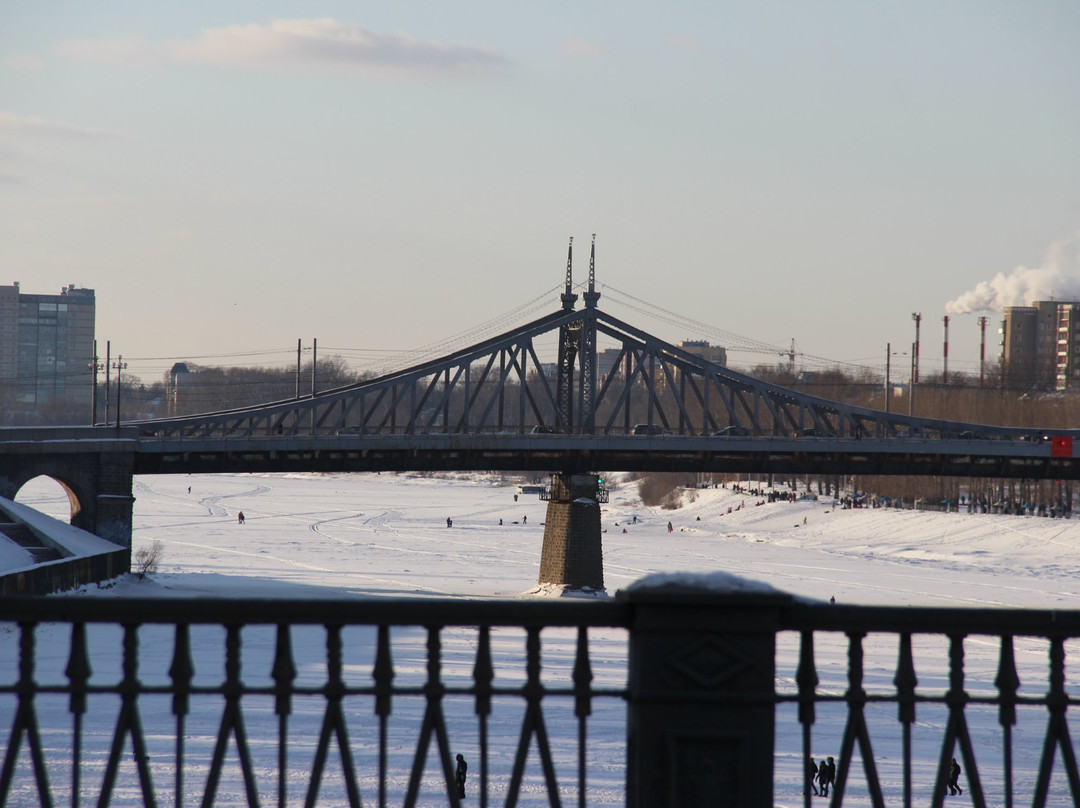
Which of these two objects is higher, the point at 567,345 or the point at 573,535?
the point at 567,345

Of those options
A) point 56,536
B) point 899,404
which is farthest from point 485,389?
point 56,536

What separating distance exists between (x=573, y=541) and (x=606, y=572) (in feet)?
19.2

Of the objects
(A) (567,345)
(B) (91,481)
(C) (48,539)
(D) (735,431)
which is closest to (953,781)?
(C) (48,539)

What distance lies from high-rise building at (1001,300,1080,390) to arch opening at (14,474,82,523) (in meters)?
85.2

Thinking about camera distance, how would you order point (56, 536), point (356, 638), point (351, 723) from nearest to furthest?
point (351, 723) < point (356, 638) < point (56, 536)

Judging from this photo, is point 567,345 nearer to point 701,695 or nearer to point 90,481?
point 90,481

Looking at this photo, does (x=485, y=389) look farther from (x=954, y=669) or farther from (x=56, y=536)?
(x=954, y=669)

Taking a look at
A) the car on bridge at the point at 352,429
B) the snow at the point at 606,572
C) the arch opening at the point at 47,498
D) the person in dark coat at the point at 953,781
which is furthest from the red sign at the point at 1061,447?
the arch opening at the point at 47,498

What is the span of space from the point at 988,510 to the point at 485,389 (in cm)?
→ 10153

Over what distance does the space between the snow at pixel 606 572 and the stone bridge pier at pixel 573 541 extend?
1062 mm

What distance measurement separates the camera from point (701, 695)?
13.7 feet

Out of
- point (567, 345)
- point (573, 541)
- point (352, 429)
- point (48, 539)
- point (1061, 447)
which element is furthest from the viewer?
point (567, 345)

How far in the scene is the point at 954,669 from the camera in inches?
175

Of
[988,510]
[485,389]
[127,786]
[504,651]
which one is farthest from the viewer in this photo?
[485,389]
